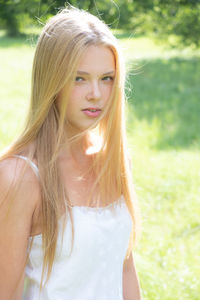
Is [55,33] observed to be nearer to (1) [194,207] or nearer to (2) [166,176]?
(1) [194,207]

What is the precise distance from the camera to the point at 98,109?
1.85m

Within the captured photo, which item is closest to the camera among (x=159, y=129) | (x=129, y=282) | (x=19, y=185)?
(x=19, y=185)

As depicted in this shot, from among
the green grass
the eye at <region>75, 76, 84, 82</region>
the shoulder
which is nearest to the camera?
the shoulder

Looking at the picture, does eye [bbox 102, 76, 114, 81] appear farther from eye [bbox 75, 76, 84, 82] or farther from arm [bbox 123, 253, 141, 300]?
arm [bbox 123, 253, 141, 300]

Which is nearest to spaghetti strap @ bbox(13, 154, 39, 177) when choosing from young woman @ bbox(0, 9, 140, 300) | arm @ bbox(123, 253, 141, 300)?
young woman @ bbox(0, 9, 140, 300)

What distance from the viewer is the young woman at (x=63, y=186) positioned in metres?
1.72

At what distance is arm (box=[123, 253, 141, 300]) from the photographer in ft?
7.23

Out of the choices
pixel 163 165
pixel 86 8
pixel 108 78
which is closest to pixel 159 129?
pixel 163 165

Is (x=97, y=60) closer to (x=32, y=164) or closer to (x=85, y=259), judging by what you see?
(x=32, y=164)

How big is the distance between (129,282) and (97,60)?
101 cm

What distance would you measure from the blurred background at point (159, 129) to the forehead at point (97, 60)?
11.8 inches

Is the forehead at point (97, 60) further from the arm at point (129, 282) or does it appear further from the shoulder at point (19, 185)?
the arm at point (129, 282)

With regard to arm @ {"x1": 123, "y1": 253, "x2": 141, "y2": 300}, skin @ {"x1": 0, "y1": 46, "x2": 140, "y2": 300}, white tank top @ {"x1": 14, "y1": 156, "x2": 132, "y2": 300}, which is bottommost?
arm @ {"x1": 123, "y1": 253, "x2": 141, "y2": 300}

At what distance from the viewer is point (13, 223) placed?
5.57 ft
